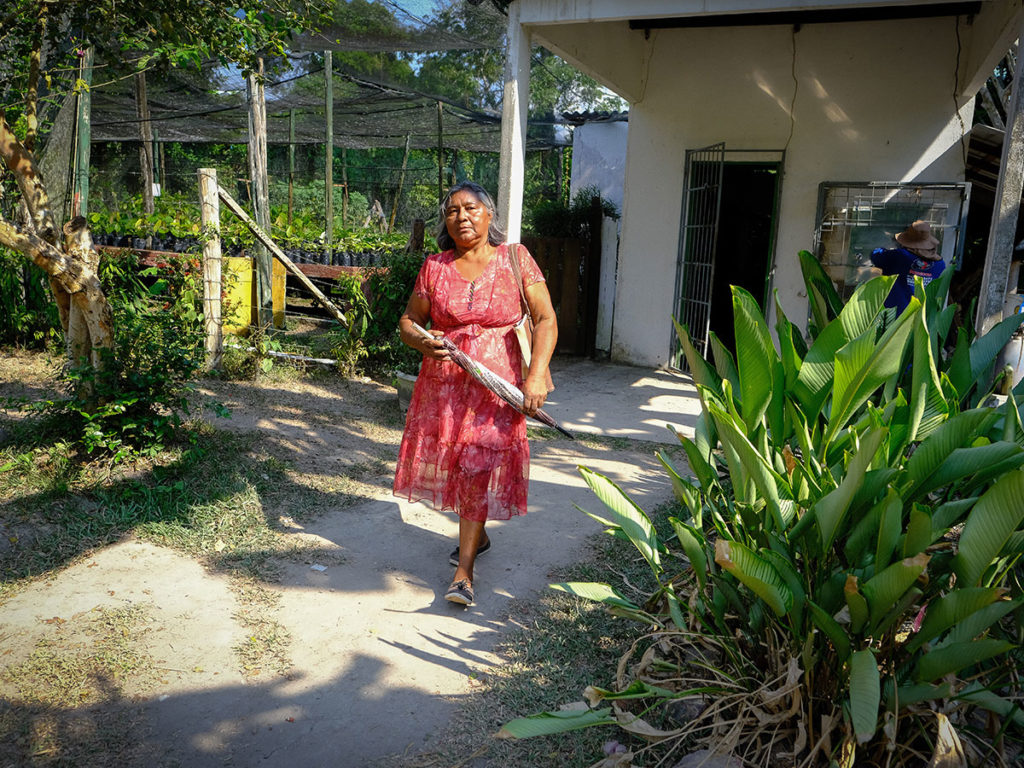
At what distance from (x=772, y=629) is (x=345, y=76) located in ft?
33.1

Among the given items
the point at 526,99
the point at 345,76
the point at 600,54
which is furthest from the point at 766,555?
the point at 345,76

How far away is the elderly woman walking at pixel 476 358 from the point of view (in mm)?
3238

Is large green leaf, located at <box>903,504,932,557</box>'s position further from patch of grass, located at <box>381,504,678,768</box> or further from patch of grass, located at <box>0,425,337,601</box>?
patch of grass, located at <box>0,425,337,601</box>

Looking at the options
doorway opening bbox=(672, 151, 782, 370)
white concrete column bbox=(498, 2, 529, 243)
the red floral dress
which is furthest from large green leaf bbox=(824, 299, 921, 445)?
doorway opening bbox=(672, 151, 782, 370)

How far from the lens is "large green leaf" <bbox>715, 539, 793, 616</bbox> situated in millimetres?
1795

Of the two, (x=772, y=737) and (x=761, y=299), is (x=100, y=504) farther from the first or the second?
(x=761, y=299)

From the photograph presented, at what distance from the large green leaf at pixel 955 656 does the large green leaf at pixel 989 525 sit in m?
0.15

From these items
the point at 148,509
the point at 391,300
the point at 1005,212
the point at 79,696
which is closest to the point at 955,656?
the point at 79,696

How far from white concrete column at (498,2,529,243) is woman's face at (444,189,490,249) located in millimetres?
2558

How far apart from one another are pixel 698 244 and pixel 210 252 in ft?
15.7

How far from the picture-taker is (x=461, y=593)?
3117mm

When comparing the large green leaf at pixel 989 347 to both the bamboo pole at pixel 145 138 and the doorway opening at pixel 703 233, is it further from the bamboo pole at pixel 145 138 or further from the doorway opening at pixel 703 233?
the bamboo pole at pixel 145 138

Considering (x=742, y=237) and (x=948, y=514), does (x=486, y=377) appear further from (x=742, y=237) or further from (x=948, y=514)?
(x=742, y=237)

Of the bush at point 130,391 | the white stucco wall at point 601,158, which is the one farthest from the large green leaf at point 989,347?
the white stucco wall at point 601,158
